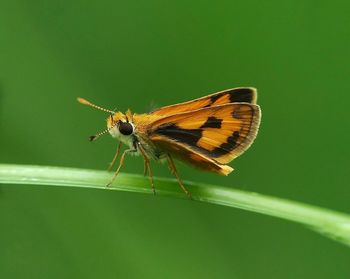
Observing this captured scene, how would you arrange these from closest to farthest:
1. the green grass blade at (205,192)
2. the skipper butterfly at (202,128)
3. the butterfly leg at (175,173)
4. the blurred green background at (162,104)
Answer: the green grass blade at (205,192) → the butterfly leg at (175,173) → the skipper butterfly at (202,128) → the blurred green background at (162,104)

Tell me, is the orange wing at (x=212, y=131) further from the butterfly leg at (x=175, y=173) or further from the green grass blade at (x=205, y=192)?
the green grass blade at (x=205, y=192)

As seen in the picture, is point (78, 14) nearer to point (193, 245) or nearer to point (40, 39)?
point (40, 39)

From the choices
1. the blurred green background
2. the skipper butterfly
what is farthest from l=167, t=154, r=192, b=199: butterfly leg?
the blurred green background

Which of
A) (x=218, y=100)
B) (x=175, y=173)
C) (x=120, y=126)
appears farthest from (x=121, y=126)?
(x=218, y=100)

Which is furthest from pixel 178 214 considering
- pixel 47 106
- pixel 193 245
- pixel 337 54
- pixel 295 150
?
pixel 337 54

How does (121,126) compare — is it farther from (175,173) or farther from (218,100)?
(218,100)

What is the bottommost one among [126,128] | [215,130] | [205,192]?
[205,192]

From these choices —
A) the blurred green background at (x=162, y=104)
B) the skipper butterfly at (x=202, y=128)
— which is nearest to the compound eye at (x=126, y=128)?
the skipper butterfly at (x=202, y=128)
